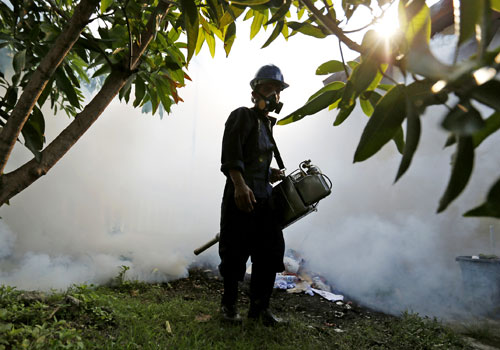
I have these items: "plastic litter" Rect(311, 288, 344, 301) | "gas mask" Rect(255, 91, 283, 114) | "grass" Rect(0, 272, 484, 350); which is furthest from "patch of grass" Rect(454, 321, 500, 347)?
"gas mask" Rect(255, 91, 283, 114)

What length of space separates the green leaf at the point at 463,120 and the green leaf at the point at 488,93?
0.01 m

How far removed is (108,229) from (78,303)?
10.9 feet

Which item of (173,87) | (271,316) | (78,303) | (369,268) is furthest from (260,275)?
(369,268)

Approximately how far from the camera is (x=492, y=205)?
206 mm

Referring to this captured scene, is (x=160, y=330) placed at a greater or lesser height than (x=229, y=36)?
lesser

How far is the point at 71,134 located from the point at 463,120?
0.90 m

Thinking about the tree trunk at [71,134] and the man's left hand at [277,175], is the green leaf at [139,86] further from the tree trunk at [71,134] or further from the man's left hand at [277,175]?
the man's left hand at [277,175]

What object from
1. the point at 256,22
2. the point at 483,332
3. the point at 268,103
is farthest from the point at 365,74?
the point at 483,332

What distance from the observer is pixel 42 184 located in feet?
14.8

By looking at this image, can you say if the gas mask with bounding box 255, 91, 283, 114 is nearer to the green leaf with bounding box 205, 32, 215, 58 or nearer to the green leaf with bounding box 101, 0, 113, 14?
the green leaf with bounding box 205, 32, 215, 58

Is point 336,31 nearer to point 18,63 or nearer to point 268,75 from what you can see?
point 18,63

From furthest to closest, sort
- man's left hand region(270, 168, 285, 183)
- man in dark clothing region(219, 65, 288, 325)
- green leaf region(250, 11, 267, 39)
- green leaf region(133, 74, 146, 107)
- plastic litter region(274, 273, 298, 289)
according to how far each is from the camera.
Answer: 1. plastic litter region(274, 273, 298, 289)
2. man's left hand region(270, 168, 285, 183)
3. man in dark clothing region(219, 65, 288, 325)
4. green leaf region(133, 74, 146, 107)
5. green leaf region(250, 11, 267, 39)

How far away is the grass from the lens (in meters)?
1.40

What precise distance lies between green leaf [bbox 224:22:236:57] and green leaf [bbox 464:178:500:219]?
68 cm
